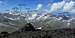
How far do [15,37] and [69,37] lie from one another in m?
12.6

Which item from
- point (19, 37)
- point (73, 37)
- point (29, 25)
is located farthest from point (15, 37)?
point (29, 25)

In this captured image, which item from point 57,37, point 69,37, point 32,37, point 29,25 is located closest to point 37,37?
point 32,37

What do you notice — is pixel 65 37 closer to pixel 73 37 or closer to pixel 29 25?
pixel 73 37

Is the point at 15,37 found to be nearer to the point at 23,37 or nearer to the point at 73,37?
the point at 23,37

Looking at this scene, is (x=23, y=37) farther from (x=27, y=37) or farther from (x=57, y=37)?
(x=57, y=37)

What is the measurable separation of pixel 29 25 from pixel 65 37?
4507 centimetres

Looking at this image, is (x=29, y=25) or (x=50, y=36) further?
(x=29, y=25)

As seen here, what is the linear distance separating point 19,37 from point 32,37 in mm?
3011

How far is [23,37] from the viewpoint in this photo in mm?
55250

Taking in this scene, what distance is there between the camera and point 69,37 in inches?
2290

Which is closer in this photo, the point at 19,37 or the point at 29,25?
the point at 19,37

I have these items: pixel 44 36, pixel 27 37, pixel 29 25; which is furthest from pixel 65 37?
pixel 29 25

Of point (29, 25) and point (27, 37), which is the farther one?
point (29, 25)

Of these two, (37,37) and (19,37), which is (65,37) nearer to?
→ (37,37)
